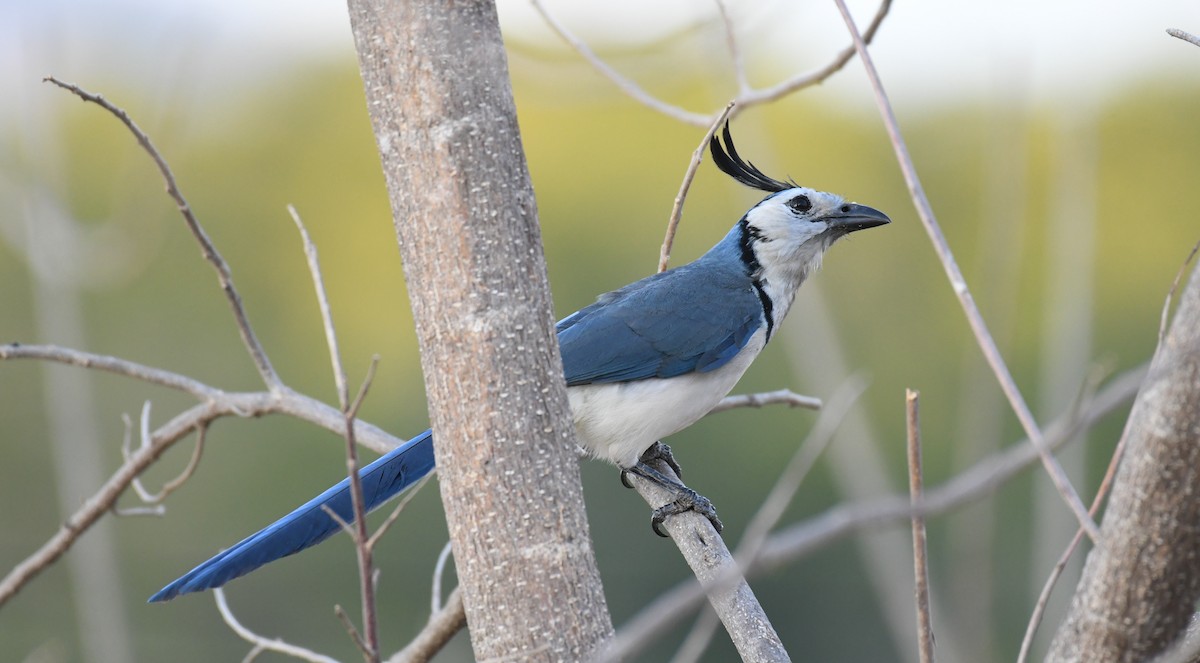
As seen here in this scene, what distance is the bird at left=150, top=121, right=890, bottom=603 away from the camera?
3.38 meters

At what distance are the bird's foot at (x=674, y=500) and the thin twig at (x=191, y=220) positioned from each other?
978 mm

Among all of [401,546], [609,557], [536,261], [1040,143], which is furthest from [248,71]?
[536,261]

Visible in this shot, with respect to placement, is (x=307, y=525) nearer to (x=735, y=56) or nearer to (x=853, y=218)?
(x=735, y=56)

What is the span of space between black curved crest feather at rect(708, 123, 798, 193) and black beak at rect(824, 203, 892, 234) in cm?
18

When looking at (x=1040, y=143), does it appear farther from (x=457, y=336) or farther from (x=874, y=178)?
(x=457, y=336)

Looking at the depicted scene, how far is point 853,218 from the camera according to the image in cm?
403

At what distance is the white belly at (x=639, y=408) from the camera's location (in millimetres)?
3508

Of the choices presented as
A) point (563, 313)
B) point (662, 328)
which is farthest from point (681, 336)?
point (563, 313)

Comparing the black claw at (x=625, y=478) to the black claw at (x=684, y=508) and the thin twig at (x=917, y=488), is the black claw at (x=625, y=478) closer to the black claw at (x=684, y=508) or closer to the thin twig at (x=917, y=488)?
the black claw at (x=684, y=508)

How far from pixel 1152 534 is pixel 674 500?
1766 mm

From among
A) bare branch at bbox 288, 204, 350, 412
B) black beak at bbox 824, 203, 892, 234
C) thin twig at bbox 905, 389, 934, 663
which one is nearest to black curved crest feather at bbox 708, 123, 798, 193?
black beak at bbox 824, 203, 892, 234

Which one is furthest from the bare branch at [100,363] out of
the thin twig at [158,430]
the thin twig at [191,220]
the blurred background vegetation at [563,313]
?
the blurred background vegetation at [563,313]

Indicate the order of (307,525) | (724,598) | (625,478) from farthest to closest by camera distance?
(625,478)
(307,525)
(724,598)

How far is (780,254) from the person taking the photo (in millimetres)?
4082
